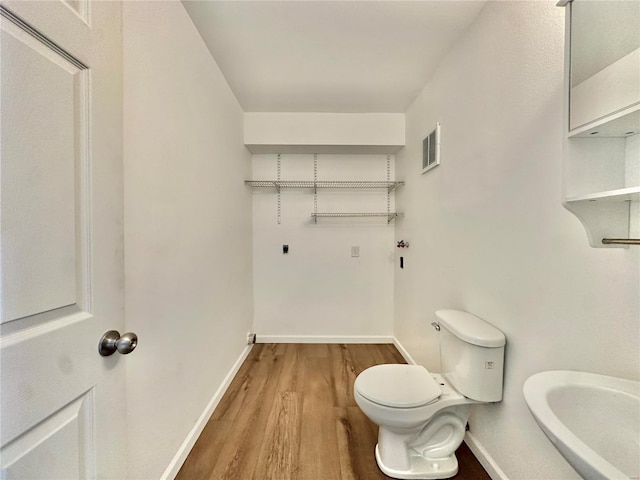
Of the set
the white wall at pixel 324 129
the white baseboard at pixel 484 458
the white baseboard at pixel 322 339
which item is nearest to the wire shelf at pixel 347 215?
the white wall at pixel 324 129

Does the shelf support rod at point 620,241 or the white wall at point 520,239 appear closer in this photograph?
the shelf support rod at point 620,241

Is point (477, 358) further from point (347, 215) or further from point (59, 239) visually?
point (347, 215)

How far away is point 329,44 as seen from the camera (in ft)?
5.16

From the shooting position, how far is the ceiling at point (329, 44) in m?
1.33

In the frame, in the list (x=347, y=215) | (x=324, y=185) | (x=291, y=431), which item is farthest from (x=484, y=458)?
(x=324, y=185)

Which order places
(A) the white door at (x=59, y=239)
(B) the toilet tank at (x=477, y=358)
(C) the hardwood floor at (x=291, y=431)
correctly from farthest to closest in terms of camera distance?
(C) the hardwood floor at (x=291, y=431), (B) the toilet tank at (x=477, y=358), (A) the white door at (x=59, y=239)

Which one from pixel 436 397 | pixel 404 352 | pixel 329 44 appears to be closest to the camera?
pixel 436 397

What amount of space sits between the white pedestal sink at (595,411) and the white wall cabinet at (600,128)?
0.40 m

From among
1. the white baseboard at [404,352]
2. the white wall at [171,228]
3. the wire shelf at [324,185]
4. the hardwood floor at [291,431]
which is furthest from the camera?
the wire shelf at [324,185]

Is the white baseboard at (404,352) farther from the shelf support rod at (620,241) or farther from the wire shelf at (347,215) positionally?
the shelf support rod at (620,241)

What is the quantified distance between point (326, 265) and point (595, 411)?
2214 millimetres

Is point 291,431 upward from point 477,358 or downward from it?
downward

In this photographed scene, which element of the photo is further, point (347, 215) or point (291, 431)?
point (347, 215)

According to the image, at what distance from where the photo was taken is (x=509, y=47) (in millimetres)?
1144
